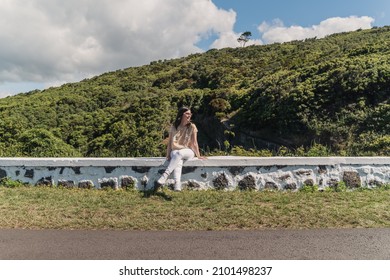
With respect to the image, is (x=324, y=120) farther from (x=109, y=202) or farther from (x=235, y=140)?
(x=109, y=202)

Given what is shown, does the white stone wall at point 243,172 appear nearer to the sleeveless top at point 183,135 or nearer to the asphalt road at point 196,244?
the sleeveless top at point 183,135

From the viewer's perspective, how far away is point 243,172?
6.06 meters

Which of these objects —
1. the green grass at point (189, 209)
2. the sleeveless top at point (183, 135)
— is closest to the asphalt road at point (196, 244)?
the green grass at point (189, 209)

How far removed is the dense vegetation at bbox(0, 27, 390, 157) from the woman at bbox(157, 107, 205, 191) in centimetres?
224

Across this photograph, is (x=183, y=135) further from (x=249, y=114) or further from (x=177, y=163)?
(x=249, y=114)

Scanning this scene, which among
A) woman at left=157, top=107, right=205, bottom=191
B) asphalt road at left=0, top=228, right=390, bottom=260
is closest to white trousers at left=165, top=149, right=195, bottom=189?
woman at left=157, top=107, right=205, bottom=191

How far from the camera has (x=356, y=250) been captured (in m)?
3.71

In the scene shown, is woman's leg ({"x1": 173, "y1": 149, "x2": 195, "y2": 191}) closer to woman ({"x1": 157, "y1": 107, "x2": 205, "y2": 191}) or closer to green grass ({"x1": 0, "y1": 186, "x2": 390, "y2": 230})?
woman ({"x1": 157, "y1": 107, "x2": 205, "y2": 191})

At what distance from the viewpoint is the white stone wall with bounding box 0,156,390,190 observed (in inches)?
238

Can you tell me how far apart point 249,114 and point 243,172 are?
15627 millimetres

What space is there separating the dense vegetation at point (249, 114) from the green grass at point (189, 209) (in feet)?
7.30

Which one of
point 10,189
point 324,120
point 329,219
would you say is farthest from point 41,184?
point 324,120

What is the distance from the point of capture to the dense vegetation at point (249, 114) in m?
11.3

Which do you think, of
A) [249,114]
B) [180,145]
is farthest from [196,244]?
[249,114]
